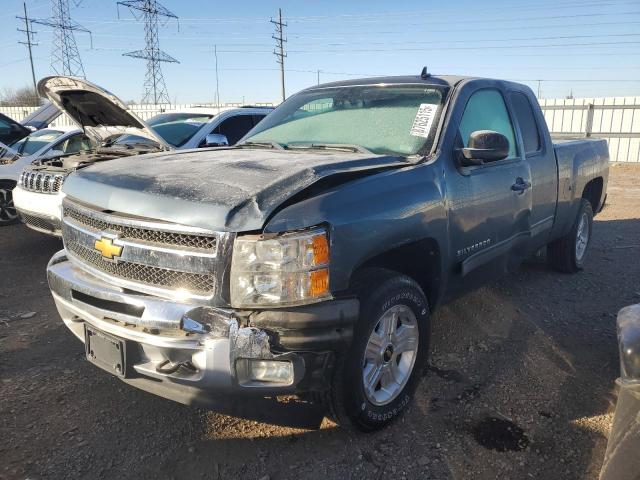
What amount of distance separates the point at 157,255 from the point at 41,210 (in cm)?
457

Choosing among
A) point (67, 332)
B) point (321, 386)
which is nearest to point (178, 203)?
point (321, 386)

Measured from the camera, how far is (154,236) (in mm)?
2389

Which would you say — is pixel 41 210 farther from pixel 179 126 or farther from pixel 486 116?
pixel 486 116

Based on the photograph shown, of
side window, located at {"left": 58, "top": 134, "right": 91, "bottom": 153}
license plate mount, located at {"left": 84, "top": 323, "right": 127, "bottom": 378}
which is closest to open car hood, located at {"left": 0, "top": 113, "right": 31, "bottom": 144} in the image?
side window, located at {"left": 58, "top": 134, "right": 91, "bottom": 153}

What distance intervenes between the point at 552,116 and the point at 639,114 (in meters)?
2.91

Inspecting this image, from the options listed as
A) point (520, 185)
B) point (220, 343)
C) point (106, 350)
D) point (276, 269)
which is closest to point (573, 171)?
point (520, 185)

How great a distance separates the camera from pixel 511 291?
5.20m

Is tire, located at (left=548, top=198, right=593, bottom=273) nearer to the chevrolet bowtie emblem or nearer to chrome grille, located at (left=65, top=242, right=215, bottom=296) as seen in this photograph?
chrome grille, located at (left=65, top=242, right=215, bottom=296)

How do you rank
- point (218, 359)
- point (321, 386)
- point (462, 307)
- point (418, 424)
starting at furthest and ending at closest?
1. point (462, 307)
2. point (418, 424)
3. point (321, 386)
4. point (218, 359)

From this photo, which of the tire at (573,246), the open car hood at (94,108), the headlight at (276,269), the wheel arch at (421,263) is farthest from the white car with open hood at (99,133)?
the tire at (573,246)

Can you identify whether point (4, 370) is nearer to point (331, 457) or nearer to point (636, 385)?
point (331, 457)

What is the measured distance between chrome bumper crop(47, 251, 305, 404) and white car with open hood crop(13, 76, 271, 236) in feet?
5.86

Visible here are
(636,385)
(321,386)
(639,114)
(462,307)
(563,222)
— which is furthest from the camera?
(639,114)

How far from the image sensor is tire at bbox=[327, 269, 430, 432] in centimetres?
248
